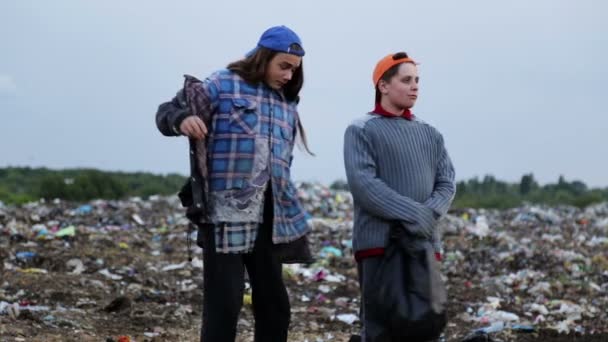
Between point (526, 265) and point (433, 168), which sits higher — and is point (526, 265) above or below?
below

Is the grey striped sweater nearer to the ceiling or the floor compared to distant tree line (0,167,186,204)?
nearer to the ceiling

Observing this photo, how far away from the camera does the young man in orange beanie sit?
10.9 ft

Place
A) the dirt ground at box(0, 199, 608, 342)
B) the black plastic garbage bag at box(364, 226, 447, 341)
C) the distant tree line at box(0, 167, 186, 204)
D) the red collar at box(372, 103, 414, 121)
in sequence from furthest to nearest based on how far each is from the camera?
the distant tree line at box(0, 167, 186, 204)
the dirt ground at box(0, 199, 608, 342)
the red collar at box(372, 103, 414, 121)
the black plastic garbage bag at box(364, 226, 447, 341)

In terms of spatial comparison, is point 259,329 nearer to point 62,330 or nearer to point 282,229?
point 282,229

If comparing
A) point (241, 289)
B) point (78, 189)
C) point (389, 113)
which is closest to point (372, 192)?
point (389, 113)

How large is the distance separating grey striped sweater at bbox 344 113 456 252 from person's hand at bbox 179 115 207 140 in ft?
1.98

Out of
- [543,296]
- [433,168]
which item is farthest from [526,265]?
[433,168]

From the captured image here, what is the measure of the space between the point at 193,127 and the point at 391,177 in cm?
83

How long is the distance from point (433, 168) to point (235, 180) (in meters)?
0.84

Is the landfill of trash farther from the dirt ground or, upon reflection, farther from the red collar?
the red collar

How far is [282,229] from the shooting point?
347cm

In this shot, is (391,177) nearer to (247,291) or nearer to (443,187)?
(443,187)

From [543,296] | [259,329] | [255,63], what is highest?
[255,63]

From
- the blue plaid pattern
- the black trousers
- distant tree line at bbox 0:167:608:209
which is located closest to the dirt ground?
the black trousers
